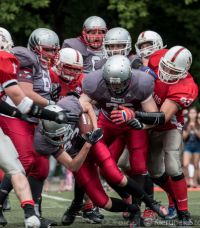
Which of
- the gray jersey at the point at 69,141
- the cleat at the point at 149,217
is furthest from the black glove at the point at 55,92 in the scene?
the cleat at the point at 149,217

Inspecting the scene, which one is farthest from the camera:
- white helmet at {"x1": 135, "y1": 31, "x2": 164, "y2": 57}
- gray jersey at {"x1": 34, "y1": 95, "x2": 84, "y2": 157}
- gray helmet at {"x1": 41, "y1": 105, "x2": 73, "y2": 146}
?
white helmet at {"x1": 135, "y1": 31, "x2": 164, "y2": 57}

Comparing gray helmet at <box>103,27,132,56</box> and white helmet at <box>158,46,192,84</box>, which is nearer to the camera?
white helmet at <box>158,46,192,84</box>

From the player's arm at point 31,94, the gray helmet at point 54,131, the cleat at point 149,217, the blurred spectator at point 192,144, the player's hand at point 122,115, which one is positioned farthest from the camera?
the blurred spectator at point 192,144

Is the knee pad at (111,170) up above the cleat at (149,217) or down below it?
above

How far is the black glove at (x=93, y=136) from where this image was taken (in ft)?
23.4

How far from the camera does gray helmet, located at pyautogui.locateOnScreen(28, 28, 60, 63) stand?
8102 mm

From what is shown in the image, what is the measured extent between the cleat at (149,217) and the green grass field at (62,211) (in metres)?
0.09

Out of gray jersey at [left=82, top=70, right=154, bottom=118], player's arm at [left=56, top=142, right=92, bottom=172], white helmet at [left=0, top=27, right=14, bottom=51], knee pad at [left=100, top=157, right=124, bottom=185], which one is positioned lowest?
knee pad at [left=100, top=157, right=124, bottom=185]

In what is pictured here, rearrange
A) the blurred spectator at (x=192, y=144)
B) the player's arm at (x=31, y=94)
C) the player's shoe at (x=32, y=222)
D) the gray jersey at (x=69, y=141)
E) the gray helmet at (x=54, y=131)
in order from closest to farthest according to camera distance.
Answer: the player's shoe at (x=32, y=222) < the gray helmet at (x=54, y=131) < the gray jersey at (x=69, y=141) < the player's arm at (x=31, y=94) < the blurred spectator at (x=192, y=144)

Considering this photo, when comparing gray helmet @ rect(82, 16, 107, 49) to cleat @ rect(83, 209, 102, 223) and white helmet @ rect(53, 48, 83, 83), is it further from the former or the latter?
cleat @ rect(83, 209, 102, 223)

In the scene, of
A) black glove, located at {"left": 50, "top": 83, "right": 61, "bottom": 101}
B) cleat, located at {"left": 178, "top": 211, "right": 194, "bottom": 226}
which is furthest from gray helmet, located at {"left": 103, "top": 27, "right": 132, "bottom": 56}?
cleat, located at {"left": 178, "top": 211, "right": 194, "bottom": 226}

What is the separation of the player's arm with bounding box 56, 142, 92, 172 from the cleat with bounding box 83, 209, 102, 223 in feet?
3.40

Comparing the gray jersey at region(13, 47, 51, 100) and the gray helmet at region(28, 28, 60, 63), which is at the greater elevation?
the gray helmet at region(28, 28, 60, 63)

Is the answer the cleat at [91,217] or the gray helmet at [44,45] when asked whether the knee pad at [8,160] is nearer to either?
the gray helmet at [44,45]
